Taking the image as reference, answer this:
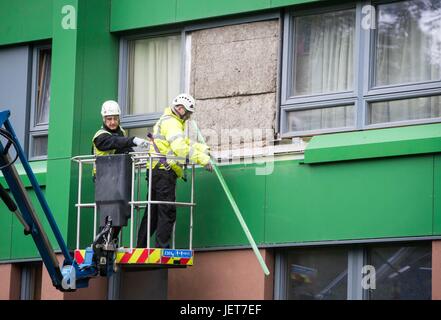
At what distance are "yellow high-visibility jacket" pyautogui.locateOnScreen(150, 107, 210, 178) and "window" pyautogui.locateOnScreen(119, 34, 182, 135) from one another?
1.57 metres

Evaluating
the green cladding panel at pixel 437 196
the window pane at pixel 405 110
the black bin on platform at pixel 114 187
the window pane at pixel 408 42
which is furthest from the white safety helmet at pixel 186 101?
the green cladding panel at pixel 437 196

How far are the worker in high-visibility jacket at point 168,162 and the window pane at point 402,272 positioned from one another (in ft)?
7.35

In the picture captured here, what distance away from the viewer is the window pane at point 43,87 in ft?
59.2

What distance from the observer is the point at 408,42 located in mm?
15242

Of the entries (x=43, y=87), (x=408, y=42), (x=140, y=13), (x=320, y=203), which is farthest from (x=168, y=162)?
(x=43, y=87)

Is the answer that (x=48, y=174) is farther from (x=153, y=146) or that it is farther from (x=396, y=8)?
(x=396, y=8)

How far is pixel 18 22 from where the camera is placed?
59.6 feet

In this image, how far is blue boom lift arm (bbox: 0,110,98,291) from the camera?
553 inches

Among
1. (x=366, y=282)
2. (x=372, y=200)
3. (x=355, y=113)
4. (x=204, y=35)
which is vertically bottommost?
(x=366, y=282)

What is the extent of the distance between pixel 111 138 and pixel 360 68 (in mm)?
3048

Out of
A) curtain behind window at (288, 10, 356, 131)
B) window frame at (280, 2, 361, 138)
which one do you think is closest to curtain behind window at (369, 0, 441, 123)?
window frame at (280, 2, 361, 138)

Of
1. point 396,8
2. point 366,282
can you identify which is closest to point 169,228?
point 366,282

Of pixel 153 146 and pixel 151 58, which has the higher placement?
pixel 151 58

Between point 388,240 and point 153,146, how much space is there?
2.99m
